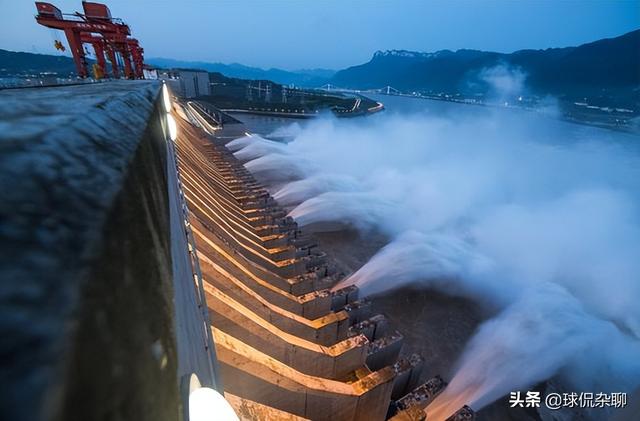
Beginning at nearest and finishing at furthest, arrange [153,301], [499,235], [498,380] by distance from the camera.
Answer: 1. [153,301]
2. [498,380]
3. [499,235]

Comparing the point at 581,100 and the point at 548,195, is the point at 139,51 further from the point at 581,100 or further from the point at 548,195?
the point at 581,100

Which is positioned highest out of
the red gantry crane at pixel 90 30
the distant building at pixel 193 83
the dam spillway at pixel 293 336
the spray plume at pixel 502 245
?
the red gantry crane at pixel 90 30

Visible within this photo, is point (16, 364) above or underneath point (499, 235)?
above

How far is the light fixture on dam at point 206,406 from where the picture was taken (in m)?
1.11

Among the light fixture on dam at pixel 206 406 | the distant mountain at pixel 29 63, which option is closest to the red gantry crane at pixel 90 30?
the light fixture on dam at pixel 206 406

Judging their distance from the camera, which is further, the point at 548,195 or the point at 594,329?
the point at 548,195

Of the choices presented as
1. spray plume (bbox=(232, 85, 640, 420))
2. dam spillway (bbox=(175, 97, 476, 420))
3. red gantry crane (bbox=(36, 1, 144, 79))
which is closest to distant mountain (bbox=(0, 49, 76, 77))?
red gantry crane (bbox=(36, 1, 144, 79))

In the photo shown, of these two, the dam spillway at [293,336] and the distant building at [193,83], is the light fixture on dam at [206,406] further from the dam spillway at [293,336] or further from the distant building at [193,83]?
the distant building at [193,83]

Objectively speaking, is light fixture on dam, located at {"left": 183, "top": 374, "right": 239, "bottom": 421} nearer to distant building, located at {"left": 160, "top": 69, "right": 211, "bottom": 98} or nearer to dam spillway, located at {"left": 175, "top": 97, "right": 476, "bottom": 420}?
dam spillway, located at {"left": 175, "top": 97, "right": 476, "bottom": 420}

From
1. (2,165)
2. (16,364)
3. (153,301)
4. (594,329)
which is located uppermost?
(2,165)

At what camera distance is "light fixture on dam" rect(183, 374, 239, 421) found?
1.11 m

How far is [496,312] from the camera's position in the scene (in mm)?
8523

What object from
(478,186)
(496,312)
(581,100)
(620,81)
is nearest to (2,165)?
(496,312)

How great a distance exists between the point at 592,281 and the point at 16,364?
15437 millimetres
